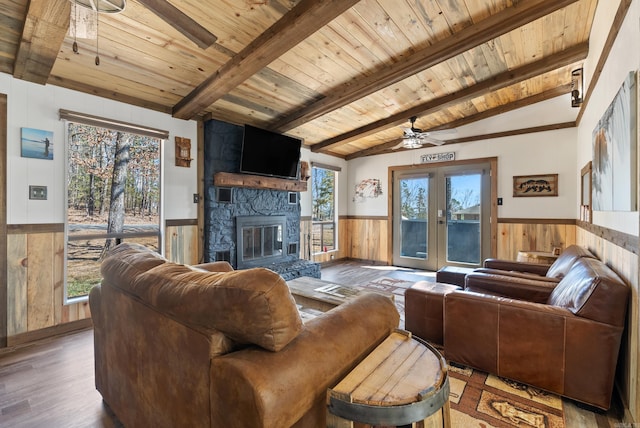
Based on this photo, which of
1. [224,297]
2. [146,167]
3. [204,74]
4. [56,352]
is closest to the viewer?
[224,297]

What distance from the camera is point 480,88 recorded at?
161 inches

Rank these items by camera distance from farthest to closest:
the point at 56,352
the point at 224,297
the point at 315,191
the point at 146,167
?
the point at 315,191 < the point at 146,167 < the point at 56,352 < the point at 224,297

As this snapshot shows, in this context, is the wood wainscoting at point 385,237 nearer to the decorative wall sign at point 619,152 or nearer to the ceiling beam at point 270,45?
the decorative wall sign at point 619,152

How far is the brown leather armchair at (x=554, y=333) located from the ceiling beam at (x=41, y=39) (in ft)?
11.3

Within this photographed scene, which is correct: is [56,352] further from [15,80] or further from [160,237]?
[15,80]

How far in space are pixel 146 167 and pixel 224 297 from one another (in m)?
3.31

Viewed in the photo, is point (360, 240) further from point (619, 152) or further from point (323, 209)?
point (619, 152)

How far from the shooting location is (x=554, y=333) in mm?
1833

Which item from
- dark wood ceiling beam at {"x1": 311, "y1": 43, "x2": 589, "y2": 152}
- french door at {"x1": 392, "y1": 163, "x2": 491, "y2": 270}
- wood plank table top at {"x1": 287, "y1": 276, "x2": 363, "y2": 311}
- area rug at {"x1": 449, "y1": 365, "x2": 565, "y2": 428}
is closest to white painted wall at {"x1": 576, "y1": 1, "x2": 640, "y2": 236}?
dark wood ceiling beam at {"x1": 311, "y1": 43, "x2": 589, "y2": 152}

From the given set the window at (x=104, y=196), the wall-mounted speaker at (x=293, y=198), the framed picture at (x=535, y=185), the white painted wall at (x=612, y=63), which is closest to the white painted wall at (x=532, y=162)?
the framed picture at (x=535, y=185)

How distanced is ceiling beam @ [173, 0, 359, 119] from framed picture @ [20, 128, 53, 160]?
1.37m

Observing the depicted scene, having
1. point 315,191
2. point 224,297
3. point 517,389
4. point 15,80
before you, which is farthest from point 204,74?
point 517,389

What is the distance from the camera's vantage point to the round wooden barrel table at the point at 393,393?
0.91m

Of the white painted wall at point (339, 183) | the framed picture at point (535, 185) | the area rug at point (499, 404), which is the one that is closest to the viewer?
the area rug at point (499, 404)
